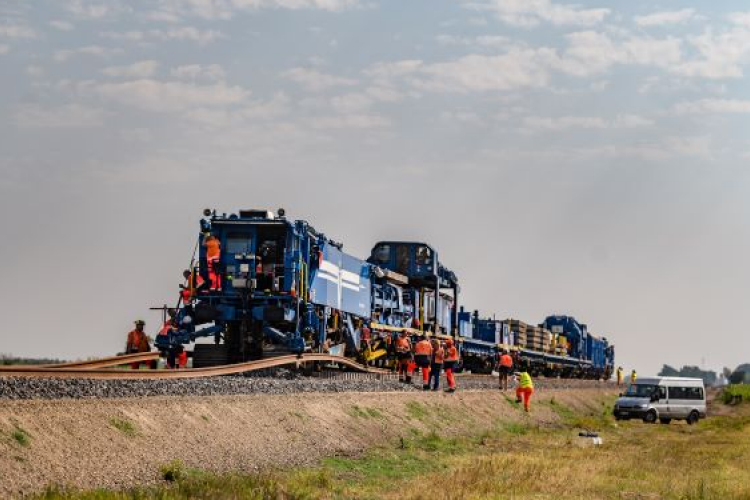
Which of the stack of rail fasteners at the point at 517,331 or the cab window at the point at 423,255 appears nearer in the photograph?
the cab window at the point at 423,255

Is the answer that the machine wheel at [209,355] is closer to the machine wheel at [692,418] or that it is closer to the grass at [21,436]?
the grass at [21,436]

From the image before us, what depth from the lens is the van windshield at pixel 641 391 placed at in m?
41.8

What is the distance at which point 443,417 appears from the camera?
1073 inches

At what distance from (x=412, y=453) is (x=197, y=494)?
813cm

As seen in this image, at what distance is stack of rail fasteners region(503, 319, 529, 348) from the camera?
5703 centimetres

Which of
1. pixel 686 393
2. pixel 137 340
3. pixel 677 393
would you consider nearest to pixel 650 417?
pixel 677 393

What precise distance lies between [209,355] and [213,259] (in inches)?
101

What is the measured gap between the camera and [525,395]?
114 ft

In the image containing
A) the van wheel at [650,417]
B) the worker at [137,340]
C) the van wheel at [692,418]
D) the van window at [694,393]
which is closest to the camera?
the worker at [137,340]

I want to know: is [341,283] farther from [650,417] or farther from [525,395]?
[650,417]

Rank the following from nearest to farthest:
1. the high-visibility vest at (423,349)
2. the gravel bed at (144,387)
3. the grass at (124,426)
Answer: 1. the grass at (124,426)
2. the gravel bed at (144,387)
3. the high-visibility vest at (423,349)

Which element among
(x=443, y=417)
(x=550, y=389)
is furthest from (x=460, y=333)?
(x=443, y=417)

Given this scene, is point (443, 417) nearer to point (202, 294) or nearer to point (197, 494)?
point (202, 294)

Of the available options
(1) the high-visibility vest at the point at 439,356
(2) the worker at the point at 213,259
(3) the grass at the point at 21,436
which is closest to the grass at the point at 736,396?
(1) the high-visibility vest at the point at 439,356
